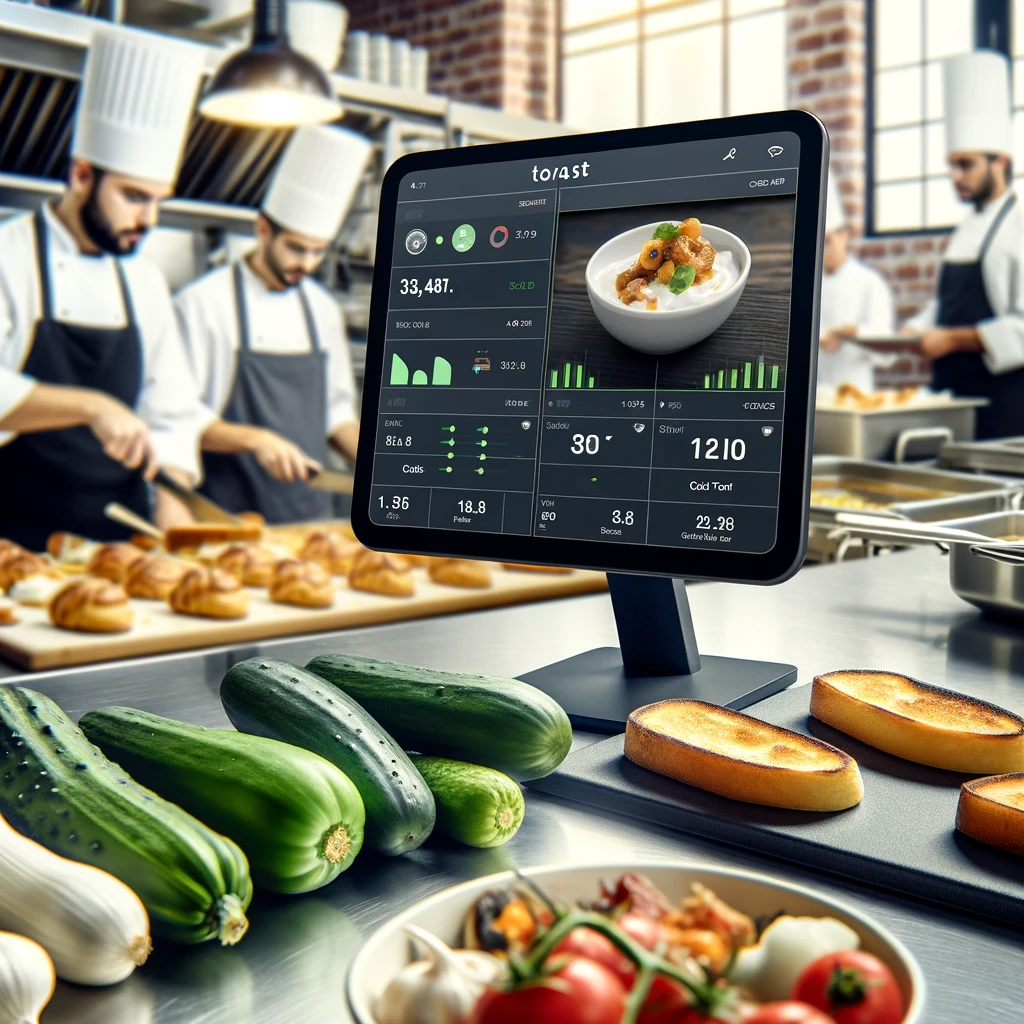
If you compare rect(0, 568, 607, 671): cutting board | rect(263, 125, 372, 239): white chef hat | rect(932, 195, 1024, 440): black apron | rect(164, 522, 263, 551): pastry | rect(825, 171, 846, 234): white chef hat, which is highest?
rect(825, 171, 846, 234): white chef hat

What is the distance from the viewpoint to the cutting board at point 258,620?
159 cm

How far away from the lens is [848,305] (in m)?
5.29

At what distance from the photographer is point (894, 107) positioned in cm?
537

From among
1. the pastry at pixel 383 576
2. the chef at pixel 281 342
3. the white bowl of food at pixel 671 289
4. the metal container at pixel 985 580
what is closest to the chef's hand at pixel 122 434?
the chef at pixel 281 342

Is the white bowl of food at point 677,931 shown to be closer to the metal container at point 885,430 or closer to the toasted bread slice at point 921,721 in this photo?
the toasted bread slice at point 921,721

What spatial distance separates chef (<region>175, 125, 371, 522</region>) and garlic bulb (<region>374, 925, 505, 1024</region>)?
3281mm

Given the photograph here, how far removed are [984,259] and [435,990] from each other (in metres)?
5.11

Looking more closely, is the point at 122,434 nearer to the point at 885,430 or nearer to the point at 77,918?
the point at 885,430

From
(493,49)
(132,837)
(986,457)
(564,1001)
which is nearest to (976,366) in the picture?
(986,457)

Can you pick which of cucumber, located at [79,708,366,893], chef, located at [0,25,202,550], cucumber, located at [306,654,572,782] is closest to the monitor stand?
cucumber, located at [306,654,572,782]

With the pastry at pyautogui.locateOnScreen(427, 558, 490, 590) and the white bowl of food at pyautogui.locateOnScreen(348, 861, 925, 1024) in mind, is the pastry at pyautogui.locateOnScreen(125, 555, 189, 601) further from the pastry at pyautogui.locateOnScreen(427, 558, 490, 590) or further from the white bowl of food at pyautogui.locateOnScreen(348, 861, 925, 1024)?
the white bowl of food at pyautogui.locateOnScreen(348, 861, 925, 1024)

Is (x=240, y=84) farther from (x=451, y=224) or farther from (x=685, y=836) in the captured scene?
(x=685, y=836)

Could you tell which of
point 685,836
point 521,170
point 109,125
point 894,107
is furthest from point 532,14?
point 685,836

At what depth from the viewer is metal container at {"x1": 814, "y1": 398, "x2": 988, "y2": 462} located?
3.00 metres
